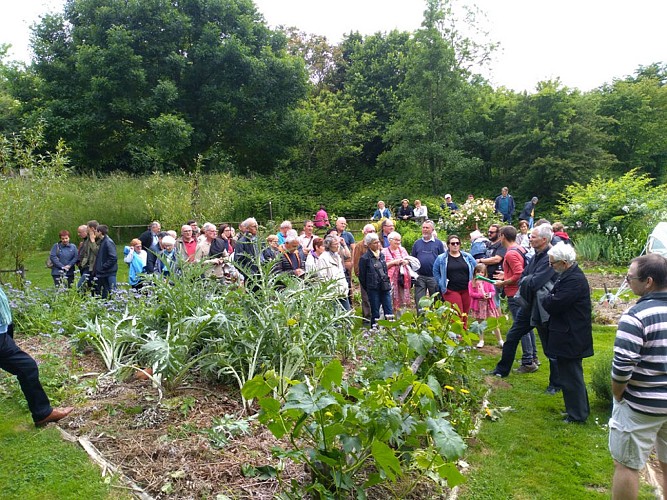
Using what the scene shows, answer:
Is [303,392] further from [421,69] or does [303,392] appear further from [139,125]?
[421,69]

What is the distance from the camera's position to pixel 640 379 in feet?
9.31

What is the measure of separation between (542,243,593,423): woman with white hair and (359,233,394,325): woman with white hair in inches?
101

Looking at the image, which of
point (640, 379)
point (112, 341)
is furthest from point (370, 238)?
point (640, 379)

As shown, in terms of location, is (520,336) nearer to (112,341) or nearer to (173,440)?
(173,440)

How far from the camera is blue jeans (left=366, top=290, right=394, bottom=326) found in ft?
22.2

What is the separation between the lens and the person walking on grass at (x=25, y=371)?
366 cm

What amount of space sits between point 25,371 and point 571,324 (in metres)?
4.60

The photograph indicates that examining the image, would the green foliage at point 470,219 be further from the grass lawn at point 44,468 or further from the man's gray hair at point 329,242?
the grass lawn at point 44,468

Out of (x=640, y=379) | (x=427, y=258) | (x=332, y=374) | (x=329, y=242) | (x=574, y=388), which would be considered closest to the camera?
(x=332, y=374)

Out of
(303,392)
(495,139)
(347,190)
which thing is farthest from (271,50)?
(303,392)

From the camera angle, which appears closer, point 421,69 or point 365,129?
point 421,69

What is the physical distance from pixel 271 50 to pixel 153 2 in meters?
4.89

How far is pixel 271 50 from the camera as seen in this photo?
Answer: 66.8 ft

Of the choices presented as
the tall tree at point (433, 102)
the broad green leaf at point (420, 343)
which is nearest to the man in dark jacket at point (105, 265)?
the broad green leaf at point (420, 343)
